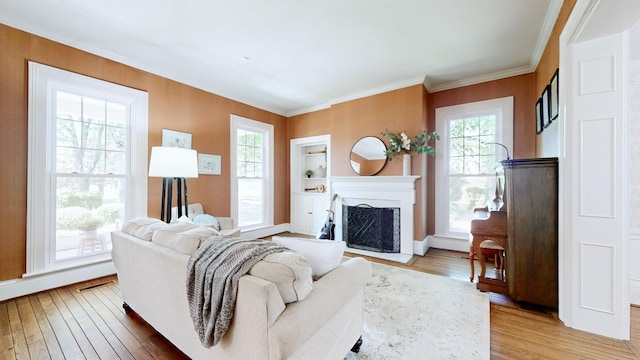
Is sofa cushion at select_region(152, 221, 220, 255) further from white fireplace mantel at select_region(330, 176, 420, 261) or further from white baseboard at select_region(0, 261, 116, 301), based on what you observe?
white fireplace mantel at select_region(330, 176, 420, 261)

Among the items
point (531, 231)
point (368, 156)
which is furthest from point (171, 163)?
point (531, 231)

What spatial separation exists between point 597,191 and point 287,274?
95.7 inches

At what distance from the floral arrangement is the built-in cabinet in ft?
5.20

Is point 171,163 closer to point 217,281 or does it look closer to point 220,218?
point 220,218

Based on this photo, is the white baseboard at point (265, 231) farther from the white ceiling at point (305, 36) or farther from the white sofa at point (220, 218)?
the white ceiling at point (305, 36)

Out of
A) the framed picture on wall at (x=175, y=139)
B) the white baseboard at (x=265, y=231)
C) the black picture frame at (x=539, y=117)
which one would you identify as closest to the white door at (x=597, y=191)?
the black picture frame at (x=539, y=117)

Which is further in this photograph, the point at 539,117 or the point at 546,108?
the point at 539,117

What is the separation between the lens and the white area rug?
167 cm

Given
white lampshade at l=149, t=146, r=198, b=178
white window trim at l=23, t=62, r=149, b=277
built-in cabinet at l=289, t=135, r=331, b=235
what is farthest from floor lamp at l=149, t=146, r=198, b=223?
built-in cabinet at l=289, t=135, r=331, b=235

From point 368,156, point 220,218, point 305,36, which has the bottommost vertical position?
point 220,218

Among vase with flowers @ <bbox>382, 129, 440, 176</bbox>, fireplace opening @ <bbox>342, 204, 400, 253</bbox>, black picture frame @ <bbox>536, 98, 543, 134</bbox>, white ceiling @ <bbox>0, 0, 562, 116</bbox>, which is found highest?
white ceiling @ <bbox>0, 0, 562, 116</bbox>

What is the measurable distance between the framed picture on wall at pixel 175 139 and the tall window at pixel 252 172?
0.82 meters

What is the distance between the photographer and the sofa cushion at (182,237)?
149 cm

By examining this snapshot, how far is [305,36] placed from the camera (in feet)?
8.84
